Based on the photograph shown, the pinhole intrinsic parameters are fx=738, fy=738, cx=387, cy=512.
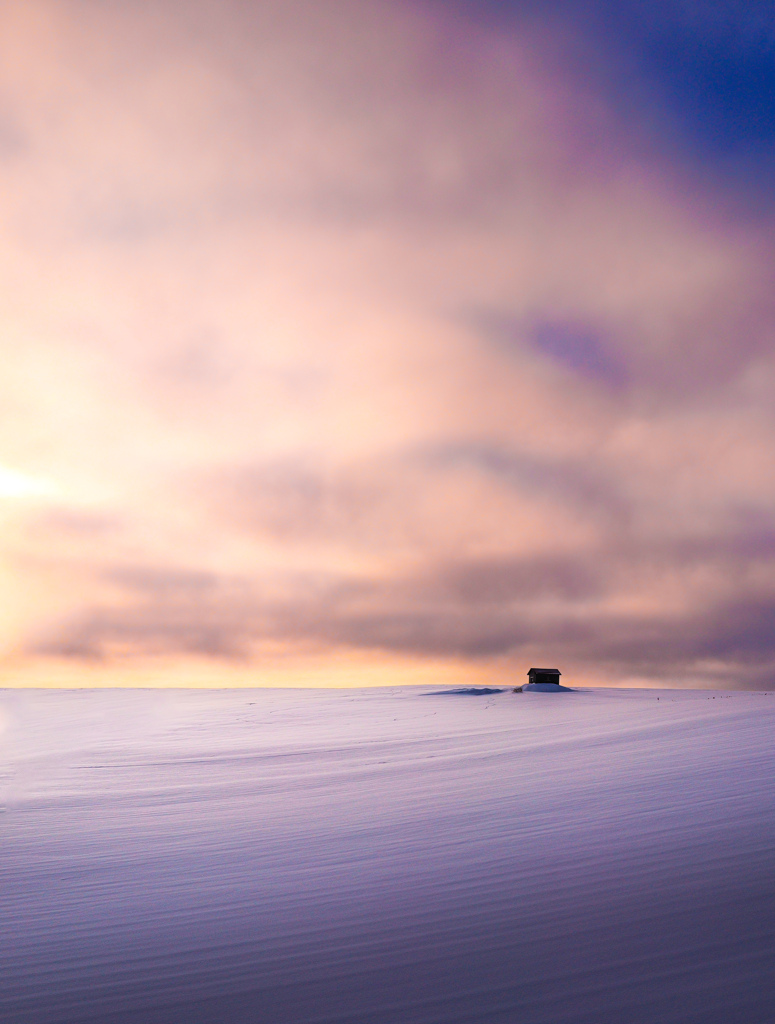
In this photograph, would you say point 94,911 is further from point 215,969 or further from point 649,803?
point 649,803

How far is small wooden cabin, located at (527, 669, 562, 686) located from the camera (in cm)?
3891

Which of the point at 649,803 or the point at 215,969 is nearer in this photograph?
the point at 215,969

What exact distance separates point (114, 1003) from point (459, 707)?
2626cm

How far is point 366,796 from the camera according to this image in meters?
9.16

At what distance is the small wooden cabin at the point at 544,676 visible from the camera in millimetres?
38906

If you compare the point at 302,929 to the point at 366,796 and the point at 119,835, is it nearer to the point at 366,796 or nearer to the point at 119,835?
the point at 119,835

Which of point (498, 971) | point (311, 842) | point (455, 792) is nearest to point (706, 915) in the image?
point (498, 971)

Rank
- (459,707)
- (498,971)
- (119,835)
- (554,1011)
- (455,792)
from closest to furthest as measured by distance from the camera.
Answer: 1. (554,1011)
2. (498,971)
3. (119,835)
4. (455,792)
5. (459,707)

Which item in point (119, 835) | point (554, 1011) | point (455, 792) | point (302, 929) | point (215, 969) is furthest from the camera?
point (455, 792)

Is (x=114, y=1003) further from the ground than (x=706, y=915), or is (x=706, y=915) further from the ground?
(x=706, y=915)

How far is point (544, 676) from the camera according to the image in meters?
39.0

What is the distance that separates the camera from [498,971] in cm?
361

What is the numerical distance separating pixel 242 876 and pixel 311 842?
45.0 inches

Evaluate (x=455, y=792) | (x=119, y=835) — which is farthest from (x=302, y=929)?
(x=455, y=792)
